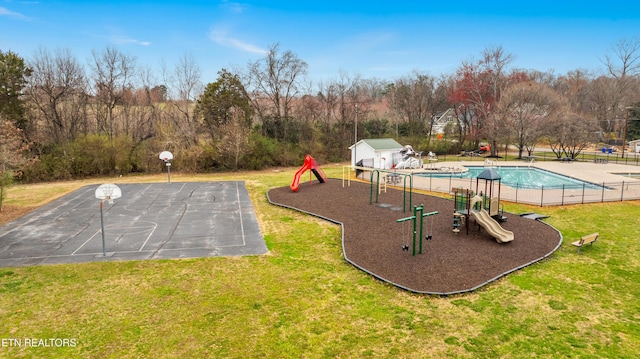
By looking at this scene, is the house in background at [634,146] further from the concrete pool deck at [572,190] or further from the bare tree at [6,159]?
the bare tree at [6,159]

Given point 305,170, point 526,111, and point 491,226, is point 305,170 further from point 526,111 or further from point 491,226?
point 526,111

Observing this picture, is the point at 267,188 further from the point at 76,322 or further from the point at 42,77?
the point at 42,77

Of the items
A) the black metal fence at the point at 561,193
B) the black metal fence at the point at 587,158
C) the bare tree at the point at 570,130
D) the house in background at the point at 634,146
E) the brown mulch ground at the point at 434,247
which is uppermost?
the bare tree at the point at 570,130

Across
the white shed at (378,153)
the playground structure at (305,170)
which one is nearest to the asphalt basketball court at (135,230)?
the playground structure at (305,170)

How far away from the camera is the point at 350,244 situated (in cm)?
1211

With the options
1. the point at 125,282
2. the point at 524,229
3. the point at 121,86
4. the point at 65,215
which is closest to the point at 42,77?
the point at 121,86

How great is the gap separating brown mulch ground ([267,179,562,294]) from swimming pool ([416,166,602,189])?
10.2 m

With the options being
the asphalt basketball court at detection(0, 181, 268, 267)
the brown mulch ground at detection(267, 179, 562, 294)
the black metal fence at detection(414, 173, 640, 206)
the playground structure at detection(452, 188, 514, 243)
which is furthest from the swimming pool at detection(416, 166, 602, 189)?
the asphalt basketball court at detection(0, 181, 268, 267)

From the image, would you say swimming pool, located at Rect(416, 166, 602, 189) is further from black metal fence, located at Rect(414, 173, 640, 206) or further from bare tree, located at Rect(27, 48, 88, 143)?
bare tree, located at Rect(27, 48, 88, 143)

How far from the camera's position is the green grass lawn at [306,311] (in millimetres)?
6723

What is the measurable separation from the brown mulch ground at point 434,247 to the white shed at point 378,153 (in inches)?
510

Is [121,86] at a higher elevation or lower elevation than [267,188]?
higher

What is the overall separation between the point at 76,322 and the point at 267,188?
53.8 ft

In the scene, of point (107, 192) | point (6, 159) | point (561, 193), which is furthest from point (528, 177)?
point (6, 159)
